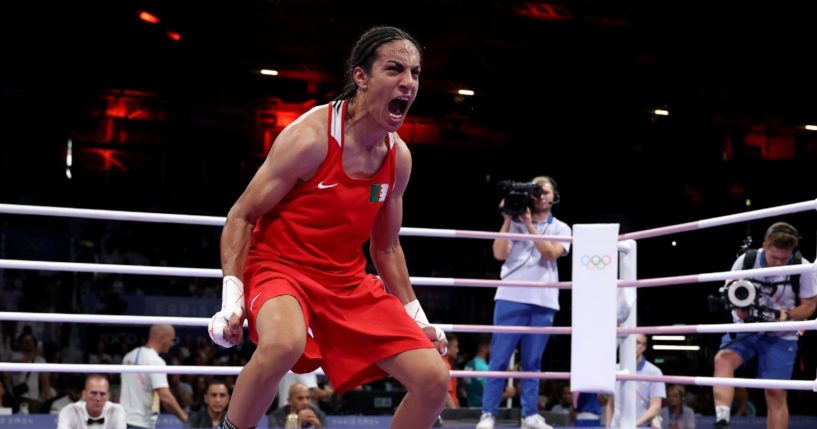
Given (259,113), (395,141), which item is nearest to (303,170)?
(395,141)

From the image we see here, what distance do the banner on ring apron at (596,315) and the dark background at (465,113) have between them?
8.51 m

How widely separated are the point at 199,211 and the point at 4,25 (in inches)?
143

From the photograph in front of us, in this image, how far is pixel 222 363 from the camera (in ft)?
33.2

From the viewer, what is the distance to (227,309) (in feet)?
7.70

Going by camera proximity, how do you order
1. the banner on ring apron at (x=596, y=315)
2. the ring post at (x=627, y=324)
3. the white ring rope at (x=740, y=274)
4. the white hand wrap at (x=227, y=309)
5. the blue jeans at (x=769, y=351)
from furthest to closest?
1. the blue jeans at (x=769, y=351)
2. the ring post at (x=627, y=324)
3. the banner on ring apron at (x=596, y=315)
4. the white ring rope at (x=740, y=274)
5. the white hand wrap at (x=227, y=309)

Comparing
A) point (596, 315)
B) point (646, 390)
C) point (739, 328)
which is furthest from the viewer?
point (646, 390)

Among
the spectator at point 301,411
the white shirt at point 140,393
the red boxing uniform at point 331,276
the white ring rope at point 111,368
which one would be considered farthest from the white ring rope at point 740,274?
the white shirt at point 140,393

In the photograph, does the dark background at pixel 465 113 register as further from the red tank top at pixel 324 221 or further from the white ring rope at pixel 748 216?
the red tank top at pixel 324 221

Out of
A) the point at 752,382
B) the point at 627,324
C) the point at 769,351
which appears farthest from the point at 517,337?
the point at 752,382

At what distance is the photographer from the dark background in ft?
25.8

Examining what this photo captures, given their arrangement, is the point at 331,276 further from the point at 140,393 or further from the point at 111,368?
the point at 140,393

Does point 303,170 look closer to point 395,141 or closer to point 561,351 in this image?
point 395,141

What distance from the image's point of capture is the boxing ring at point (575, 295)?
3.39 metres

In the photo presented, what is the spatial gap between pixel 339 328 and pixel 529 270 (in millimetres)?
2332
